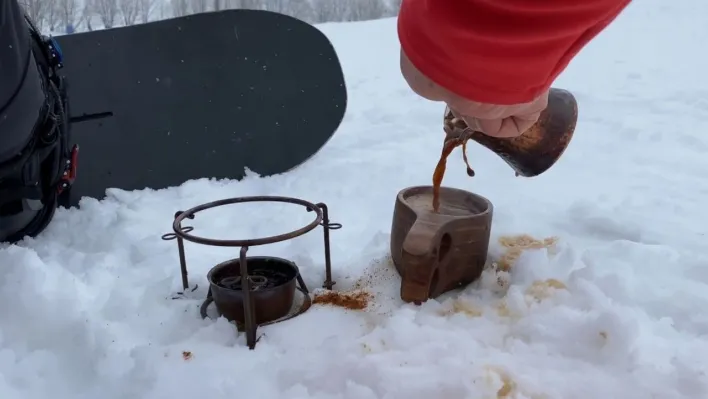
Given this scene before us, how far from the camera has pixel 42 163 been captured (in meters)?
1.43

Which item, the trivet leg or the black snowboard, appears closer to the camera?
the trivet leg

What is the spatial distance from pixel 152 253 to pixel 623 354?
41.4 inches

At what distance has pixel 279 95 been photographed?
2.18m

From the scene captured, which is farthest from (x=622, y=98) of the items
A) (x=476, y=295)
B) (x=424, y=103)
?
(x=476, y=295)

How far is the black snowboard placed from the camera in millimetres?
1970

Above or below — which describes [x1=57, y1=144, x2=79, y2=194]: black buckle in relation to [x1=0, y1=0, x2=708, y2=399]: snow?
above

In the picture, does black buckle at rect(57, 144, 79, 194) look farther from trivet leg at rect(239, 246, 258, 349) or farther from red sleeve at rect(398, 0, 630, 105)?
red sleeve at rect(398, 0, 630, 105)

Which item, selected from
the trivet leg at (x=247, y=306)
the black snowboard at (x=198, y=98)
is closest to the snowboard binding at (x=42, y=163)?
the black snowboard at (x=198, y=98)

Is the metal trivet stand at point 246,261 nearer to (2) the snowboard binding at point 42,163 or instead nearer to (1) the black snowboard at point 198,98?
(2) the snowboard binding at point 42,163

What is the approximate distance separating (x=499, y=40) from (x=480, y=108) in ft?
0.28

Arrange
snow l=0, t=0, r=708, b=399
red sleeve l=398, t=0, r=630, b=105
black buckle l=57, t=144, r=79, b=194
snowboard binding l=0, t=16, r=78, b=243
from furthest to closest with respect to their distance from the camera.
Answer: black buckle l=57, t=144, r=79, b=194 < snowboard binding l=0, t=16, r=78, b=243 < snow l=0, t=0, r=708, b=399 < red sleeve l=398, t=0, r=630, b=105

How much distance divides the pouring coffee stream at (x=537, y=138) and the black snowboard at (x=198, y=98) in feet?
3.46

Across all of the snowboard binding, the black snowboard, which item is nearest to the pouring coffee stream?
the snowboard binding

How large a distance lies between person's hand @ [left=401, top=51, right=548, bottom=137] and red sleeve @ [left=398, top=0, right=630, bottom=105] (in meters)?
0.02
